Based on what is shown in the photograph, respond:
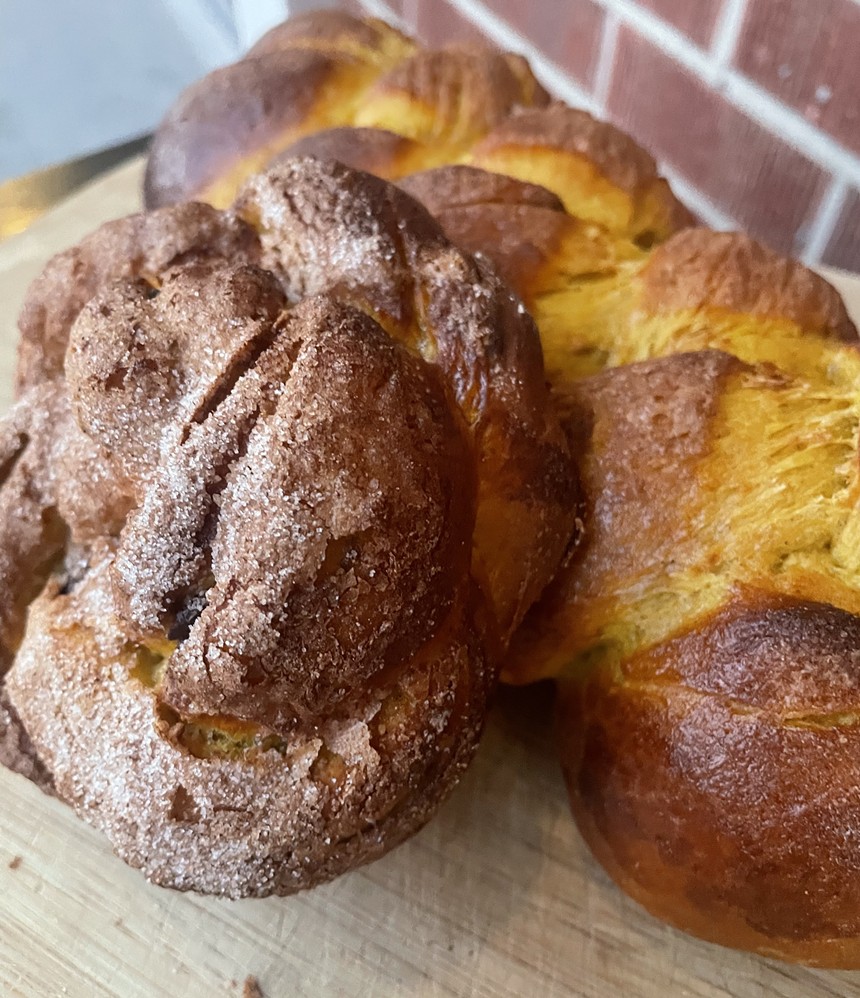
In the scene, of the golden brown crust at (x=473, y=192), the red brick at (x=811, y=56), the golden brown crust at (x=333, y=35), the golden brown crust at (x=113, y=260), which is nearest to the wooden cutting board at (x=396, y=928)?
the golden brown crust at (x=113, y=260)

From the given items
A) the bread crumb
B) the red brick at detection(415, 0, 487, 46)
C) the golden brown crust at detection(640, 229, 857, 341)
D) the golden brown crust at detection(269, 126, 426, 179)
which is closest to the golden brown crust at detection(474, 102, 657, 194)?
the golden brown crust at detection(269, 126, 426, 179)

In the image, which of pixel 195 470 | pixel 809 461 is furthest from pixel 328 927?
pixel 809 461

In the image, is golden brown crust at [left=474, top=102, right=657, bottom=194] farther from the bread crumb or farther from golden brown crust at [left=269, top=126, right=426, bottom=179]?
the bread crumb

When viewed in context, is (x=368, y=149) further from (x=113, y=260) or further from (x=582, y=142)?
(x=113, y=260)

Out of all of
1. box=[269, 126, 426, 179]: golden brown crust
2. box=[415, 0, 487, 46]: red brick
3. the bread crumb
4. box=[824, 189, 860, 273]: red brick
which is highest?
box=[415, 0, 487, 46]: red brick

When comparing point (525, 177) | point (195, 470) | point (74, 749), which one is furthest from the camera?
point (525, 177)

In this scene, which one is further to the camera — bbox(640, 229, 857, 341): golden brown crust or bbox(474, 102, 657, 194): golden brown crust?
bbox(474, 102, 657, 194): golden brown crust

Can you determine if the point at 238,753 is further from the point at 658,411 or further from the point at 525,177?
the point at 525,177

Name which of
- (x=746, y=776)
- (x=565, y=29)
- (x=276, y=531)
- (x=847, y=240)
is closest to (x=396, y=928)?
(x=746, y=776)
